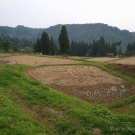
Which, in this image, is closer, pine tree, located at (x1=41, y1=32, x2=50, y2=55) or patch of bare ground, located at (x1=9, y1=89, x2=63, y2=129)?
patch of bare ground, located at (x1=9, y1=89, x2=63, y2=129)

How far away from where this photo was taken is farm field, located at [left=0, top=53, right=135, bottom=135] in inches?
336

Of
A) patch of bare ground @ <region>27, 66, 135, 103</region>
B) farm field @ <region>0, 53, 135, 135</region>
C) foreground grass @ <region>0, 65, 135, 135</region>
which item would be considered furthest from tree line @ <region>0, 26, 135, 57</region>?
foreground grass @ <region>0, 65, 135, 135</region>

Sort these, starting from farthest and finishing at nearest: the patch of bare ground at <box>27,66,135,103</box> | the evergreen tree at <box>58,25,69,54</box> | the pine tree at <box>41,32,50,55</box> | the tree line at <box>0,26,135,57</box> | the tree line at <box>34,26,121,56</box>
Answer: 1. the pine tree at <box>41,32,50,55</box>
2. the tree line at <box>0,26,135,57</box>
3. the tree line at <box>34,26,121,56</box>
4. the evergreen tree at <box>58,25,69,54</box>
5. the patch of bare ground at <box>27,66,135,103</box>

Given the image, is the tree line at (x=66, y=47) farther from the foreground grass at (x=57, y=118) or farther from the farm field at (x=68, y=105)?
the foreground grass at (x=57, y=118)

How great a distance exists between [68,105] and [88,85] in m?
6.16

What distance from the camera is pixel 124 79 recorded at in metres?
20.1

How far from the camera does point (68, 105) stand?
441 inches

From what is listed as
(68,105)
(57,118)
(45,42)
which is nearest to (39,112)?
(57,118)

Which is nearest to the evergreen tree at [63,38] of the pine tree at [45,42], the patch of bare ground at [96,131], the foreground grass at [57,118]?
the pine tree at [45,42]

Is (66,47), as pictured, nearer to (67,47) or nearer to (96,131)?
(67,47)

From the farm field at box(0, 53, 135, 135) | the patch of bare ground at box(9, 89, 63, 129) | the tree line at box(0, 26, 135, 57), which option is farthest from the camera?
the tree line at box(0, 26, 135, 57)

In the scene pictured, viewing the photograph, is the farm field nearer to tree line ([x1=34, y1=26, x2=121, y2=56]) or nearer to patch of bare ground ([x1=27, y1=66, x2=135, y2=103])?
patch of bare ground ([x1=27, y1=66, x2=135, y2=103])

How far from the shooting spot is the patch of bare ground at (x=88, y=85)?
14.9 metres

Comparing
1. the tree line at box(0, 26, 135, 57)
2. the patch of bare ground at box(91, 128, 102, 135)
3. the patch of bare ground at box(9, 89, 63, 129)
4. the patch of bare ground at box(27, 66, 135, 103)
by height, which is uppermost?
the tree line at box(0, 26, 135, 57)
